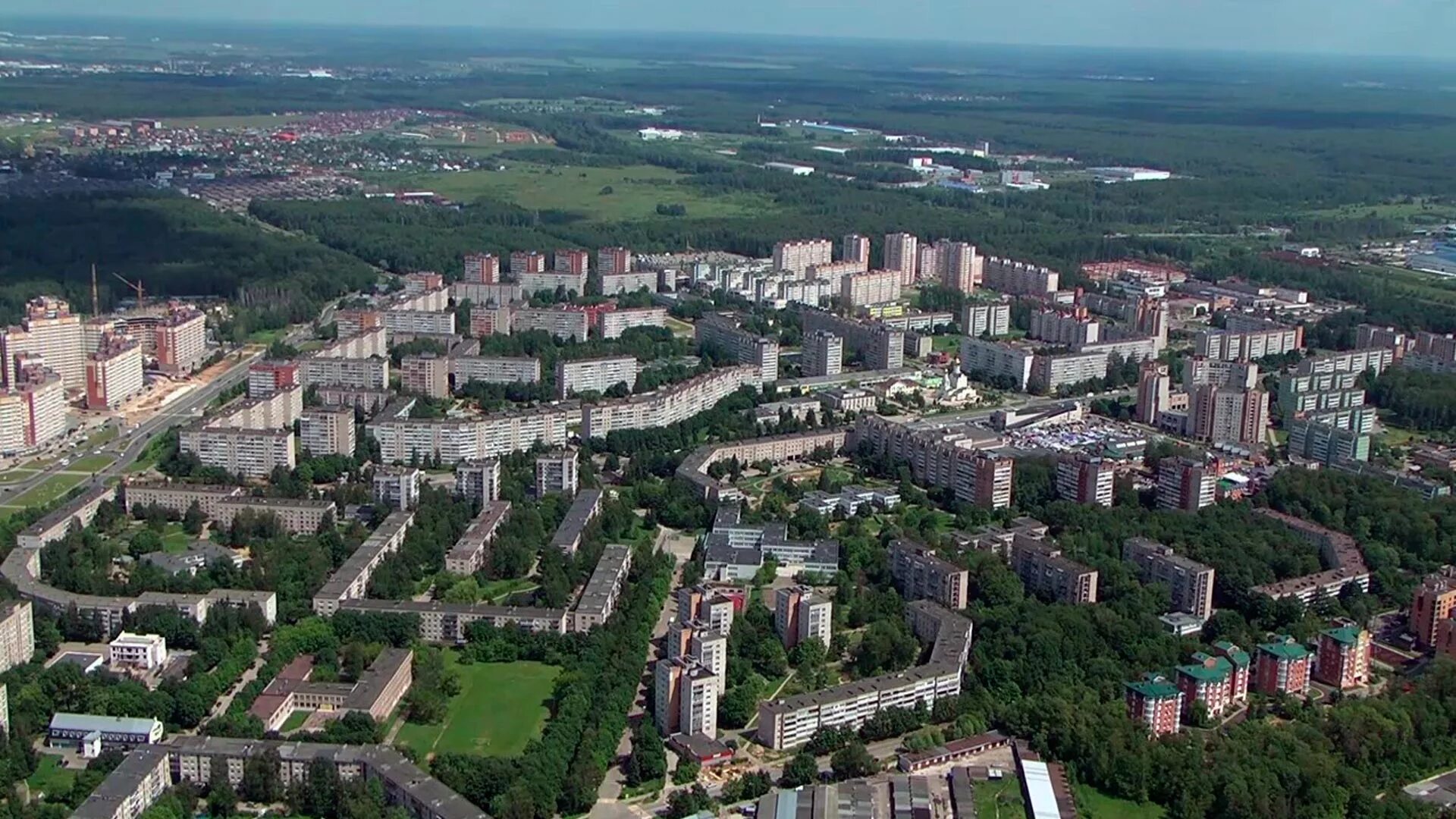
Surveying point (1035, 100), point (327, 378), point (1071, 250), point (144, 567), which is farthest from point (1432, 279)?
point (1035, 100)

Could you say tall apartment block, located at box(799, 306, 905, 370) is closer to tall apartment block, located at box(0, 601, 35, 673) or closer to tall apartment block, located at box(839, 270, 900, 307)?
tall apartment block, located at box(839, 270, 900, 307)

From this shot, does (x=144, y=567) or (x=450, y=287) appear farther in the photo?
(x=450, y=287)

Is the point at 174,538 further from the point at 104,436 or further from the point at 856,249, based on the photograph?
the point at 856,249

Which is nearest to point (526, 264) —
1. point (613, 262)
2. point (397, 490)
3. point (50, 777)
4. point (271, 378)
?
point (613, 262)

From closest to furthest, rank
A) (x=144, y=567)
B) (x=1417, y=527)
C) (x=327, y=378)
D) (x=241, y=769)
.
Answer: (x=241, y=769)
(x=144, y=567)
(x=1417, y=527)
(x=327, y=378)

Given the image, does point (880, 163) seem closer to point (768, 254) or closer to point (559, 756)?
point (768, 254)

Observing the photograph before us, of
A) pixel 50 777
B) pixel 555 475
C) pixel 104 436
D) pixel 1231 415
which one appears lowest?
pixel 50 777

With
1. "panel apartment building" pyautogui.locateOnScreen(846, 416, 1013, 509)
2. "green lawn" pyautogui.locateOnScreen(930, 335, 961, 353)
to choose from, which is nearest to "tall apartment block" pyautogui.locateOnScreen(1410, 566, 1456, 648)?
"panel apartment building" pyautogui.locateOnScreen(846, 416, 1013, 509)
